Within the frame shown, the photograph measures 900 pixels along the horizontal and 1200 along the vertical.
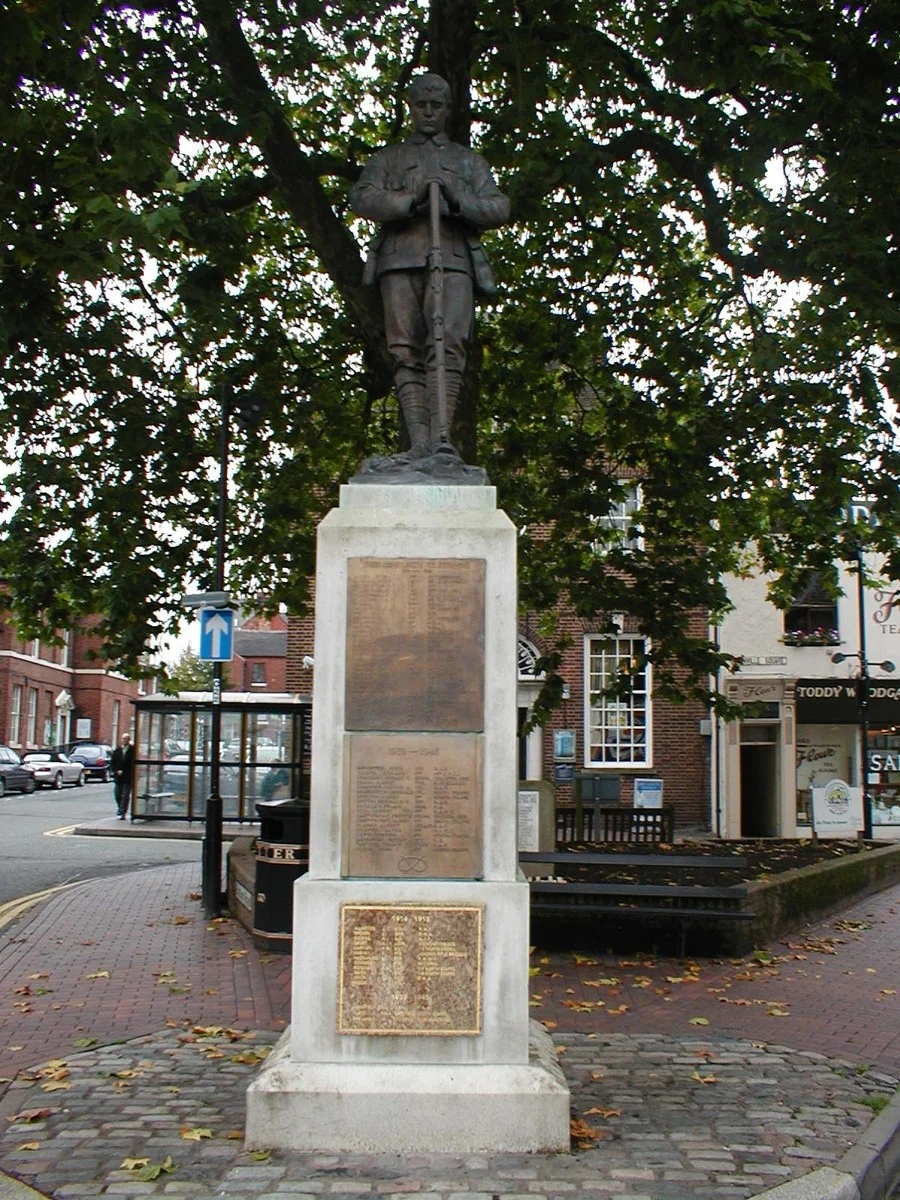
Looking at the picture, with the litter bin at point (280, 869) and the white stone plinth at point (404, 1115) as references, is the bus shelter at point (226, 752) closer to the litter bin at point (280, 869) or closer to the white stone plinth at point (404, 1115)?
the litter bin at point (280, 869)

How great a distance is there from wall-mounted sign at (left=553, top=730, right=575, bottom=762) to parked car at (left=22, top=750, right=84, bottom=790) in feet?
77.0

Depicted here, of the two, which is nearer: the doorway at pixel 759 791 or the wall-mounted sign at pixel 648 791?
the wall-mounted sign at pixel 648 791

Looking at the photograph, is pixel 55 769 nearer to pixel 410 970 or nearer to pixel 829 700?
pixel 829 700

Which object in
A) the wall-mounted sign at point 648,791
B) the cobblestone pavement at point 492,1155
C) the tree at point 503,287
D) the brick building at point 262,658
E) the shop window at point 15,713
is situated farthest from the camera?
the brick building at point 262,658

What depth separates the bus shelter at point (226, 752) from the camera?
24.0 meters

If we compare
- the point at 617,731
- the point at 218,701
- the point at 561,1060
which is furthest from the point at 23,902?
the point at 617,731

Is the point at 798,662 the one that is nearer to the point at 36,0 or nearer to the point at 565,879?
the point at 565,879

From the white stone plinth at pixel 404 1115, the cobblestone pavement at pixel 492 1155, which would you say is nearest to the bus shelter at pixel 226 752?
the cobblestone pavement at pixel 492 1155

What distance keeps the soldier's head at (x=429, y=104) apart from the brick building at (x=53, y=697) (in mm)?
43535

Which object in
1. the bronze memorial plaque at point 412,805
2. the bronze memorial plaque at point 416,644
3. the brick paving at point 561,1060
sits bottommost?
the brick paving at point 561,1060

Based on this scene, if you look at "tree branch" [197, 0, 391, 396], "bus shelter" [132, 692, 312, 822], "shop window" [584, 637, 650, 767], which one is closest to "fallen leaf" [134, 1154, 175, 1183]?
"tree branch" [197, 0, 391, 396]

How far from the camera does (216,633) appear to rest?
1383 centimetres

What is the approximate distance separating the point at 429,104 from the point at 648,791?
64.6 feet

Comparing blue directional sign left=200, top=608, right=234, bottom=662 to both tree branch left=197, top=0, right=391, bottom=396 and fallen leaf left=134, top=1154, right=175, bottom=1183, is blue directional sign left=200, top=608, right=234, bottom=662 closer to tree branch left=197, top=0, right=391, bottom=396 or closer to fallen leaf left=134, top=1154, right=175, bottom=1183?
tree branch left=197, top=0, right=391, bottom=396
